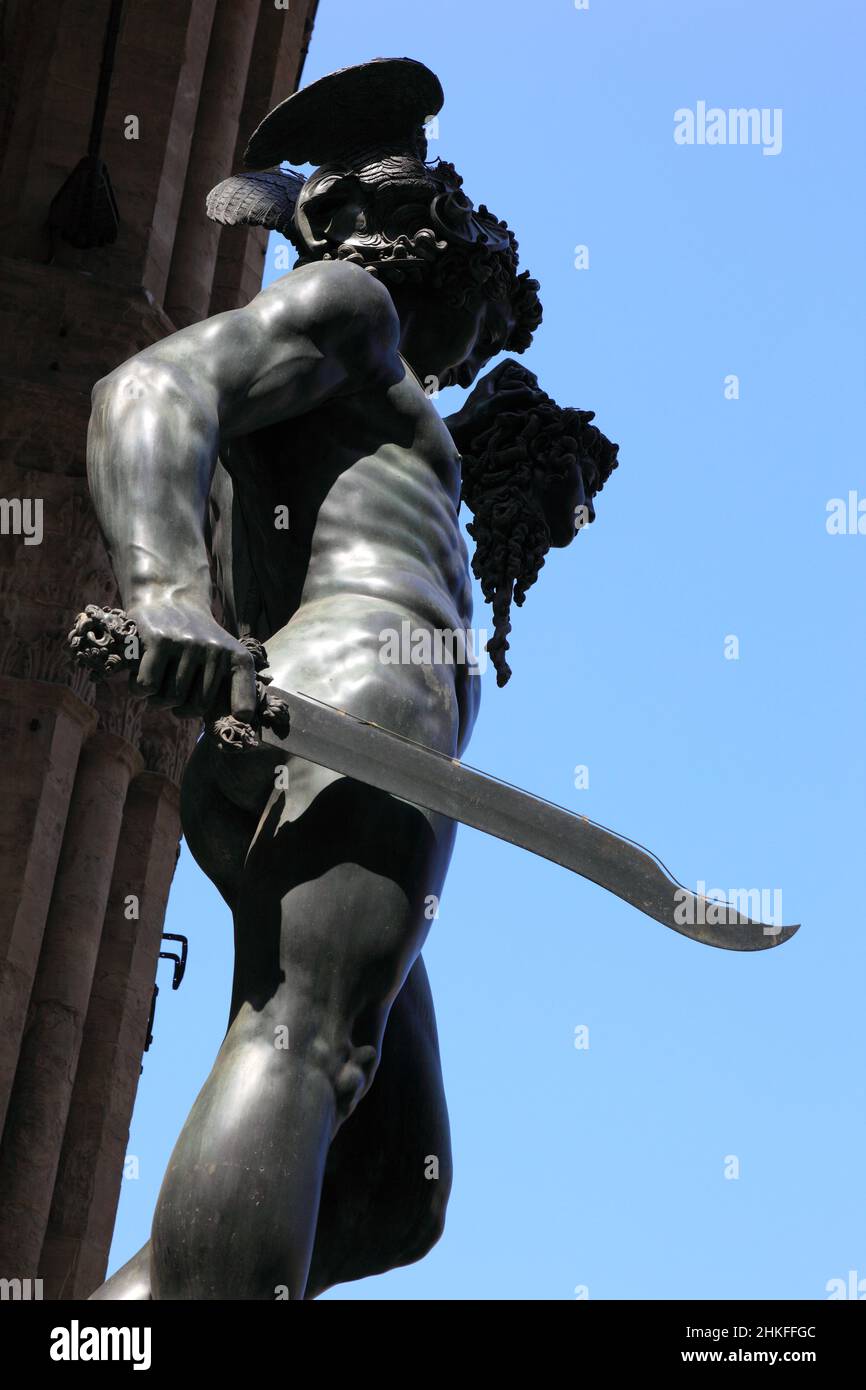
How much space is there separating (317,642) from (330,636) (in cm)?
2

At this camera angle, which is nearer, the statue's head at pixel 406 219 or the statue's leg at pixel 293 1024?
the statue's leg at pixel 293 1024

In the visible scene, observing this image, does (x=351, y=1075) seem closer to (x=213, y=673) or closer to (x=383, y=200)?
(x=213, y=673)

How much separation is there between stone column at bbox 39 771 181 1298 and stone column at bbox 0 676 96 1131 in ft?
3.03

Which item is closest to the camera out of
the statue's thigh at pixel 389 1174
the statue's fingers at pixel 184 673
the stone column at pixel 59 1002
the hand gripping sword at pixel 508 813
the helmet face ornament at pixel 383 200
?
the statue's fingers at pixel 184 673

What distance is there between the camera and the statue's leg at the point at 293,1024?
345 cm

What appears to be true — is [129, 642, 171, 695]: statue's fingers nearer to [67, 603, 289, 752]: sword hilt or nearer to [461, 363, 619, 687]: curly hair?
[67, 603, 289, 752]: sword hilt

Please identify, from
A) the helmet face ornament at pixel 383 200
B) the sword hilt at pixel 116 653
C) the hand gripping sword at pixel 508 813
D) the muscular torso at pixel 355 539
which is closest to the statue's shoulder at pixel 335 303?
the muscular torso at pixel 355 539

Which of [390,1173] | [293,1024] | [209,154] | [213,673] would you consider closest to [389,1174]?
[390,1173]

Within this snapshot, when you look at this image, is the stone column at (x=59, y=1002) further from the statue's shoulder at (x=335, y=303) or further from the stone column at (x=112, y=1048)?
the statue's shoulder at (x=335, y=303)

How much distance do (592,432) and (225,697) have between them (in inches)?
69.3

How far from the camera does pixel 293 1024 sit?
142 inches

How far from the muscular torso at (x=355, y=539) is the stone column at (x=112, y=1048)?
9366 mm

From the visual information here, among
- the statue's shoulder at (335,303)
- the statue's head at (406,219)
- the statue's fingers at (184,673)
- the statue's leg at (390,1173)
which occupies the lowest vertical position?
the statue's leg at (390,1173)
